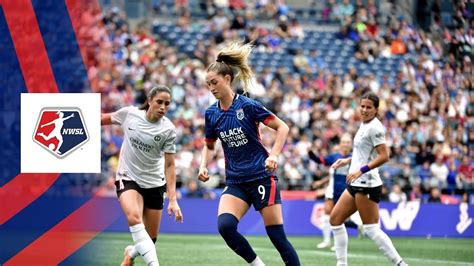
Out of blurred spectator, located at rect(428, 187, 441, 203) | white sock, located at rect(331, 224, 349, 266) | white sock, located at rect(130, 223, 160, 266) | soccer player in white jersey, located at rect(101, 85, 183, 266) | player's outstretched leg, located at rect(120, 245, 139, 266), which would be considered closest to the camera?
white sock, located at rect(130, 223, 160, 266)

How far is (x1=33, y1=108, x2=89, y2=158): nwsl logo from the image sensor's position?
995 cm

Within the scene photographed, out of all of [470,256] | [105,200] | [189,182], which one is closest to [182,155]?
[189,182]

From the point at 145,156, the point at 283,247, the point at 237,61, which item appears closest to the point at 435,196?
the point at 145,156

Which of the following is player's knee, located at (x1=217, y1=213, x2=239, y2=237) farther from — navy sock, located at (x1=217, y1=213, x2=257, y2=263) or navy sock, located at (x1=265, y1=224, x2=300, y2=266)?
navy sock, located at (x1=265, y1=224, x2=300, y2=266)

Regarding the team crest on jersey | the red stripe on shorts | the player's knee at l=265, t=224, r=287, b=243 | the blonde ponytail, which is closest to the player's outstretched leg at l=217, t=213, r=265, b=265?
the player's knee at l=265, t=224, r=287, b=243

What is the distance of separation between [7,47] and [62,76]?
0.65 meters

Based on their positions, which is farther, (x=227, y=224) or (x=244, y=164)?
(x=244, y=164)

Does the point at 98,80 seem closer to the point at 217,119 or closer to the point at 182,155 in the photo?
the point at 217,119

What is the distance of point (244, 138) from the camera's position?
31.6 feet

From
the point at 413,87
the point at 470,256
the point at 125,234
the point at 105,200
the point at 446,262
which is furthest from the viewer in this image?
the point at 413,87

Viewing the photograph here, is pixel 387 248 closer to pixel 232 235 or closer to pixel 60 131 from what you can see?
pixel 232 235

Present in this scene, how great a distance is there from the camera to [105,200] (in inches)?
420

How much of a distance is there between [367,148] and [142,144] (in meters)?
2.86

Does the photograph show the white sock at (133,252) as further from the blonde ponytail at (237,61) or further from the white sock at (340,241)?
the white sock at (340,241)
